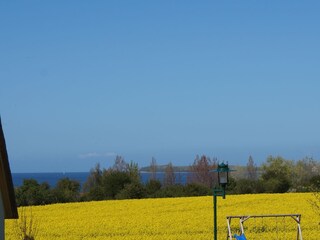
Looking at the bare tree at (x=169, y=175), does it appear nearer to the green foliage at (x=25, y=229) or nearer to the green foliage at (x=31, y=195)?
the green foliage at (x=31, y=195)

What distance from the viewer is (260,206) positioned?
98.1 ft

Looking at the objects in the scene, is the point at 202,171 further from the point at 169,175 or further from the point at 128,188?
the point at 128,188

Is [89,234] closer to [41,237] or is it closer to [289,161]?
[41,237]

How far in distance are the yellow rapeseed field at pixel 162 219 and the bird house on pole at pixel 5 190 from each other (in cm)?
733

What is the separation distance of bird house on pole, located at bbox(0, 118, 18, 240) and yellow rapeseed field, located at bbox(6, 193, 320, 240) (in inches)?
288

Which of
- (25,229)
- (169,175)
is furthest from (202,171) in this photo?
(25,229)

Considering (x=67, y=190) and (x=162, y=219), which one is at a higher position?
(x=67, y=190)

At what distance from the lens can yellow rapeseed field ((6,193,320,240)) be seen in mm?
22078

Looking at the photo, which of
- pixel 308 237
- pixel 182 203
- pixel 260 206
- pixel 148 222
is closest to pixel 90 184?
pixel 182 203

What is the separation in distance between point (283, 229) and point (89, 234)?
19.1 feet

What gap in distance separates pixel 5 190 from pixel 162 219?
12305 millimetres

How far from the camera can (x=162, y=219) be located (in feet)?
82.0

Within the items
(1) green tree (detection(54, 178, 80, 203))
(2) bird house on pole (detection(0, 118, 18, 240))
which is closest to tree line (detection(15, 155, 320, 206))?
(1) green tree (detection(54, 178, 80, 203))

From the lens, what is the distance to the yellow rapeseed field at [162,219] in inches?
869
